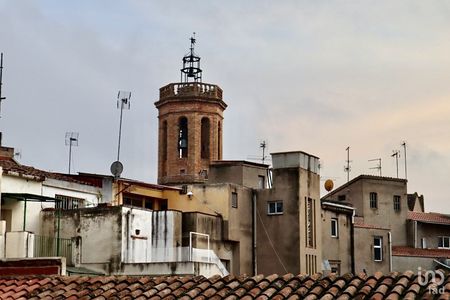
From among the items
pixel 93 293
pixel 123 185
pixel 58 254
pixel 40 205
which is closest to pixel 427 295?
pixel 93 293

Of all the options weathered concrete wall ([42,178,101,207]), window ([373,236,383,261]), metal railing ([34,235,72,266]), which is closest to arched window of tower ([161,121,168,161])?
window ([373,236,383,261])

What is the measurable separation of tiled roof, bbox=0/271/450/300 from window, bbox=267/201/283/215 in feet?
84.9

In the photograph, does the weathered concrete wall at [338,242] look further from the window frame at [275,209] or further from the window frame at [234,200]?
the window frame at [234,200]

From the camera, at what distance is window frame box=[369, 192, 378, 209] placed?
59.7 metres

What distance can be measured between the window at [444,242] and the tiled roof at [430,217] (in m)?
1.13

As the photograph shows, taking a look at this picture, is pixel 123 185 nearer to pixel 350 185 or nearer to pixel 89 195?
pixel 89 195

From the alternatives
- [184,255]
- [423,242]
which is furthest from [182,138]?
[184,255]

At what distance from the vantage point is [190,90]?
6231cm

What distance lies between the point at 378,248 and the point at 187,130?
1664 centimetres

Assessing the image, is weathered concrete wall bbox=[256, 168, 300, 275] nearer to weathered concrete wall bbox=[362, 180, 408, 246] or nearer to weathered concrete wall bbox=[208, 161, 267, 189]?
weathered concrete wall bbox=[208, 161, 267, 189]

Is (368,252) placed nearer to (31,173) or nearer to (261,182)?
(261,182)

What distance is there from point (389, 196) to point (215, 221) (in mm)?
22485

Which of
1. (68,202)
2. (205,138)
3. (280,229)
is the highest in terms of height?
(205,138)

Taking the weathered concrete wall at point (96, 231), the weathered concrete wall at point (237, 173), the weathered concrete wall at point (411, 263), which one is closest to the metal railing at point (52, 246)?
the weathered concrete wall at point (96, 231)
